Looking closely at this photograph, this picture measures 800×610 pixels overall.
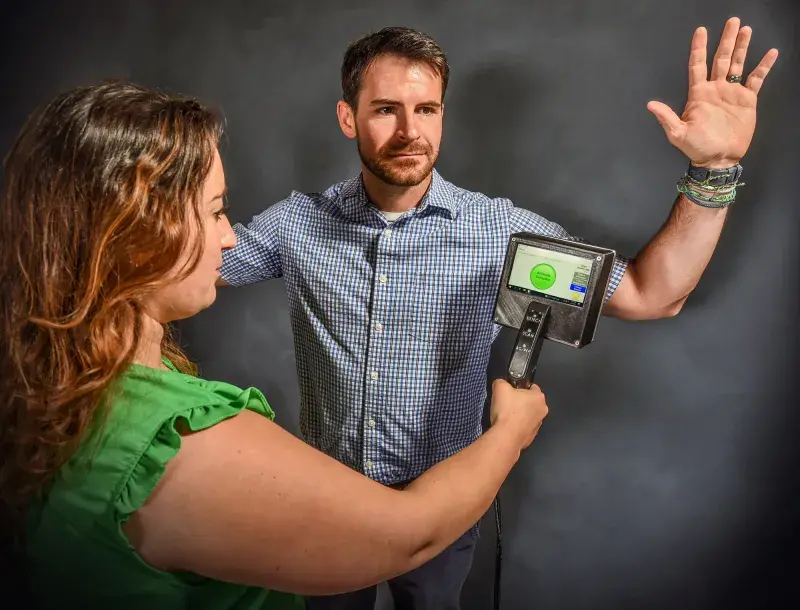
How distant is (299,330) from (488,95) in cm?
69

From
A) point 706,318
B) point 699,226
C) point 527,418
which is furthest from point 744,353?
point 527,418

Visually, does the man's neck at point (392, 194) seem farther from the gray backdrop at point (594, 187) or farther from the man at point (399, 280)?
the gray backdrop at point (594, 187)

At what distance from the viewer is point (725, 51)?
1167mm

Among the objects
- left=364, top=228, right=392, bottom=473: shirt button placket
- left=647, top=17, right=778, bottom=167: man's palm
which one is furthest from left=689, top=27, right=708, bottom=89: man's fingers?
left=364, top=228, right=392, bottom=473: shirt button placket

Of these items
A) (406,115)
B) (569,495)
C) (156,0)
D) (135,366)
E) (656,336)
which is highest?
(156,0)

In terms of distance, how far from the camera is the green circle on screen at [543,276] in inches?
45.6

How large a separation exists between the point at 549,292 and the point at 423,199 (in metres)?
0.40

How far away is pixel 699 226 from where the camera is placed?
1223 millimetres

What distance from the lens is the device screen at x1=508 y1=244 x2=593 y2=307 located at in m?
1.13

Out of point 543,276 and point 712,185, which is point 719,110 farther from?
point 543,276

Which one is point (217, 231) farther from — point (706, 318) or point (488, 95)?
point (706, 318)

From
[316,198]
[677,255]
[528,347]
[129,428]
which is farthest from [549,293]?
[129,428]

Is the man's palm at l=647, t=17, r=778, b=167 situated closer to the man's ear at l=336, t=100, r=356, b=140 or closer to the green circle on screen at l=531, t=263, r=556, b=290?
the green circle on screen at l=531, t=263, r=556, b=290

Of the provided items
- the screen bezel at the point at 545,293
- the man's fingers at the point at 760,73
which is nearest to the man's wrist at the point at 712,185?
the man's fingers at the point at 760,73
